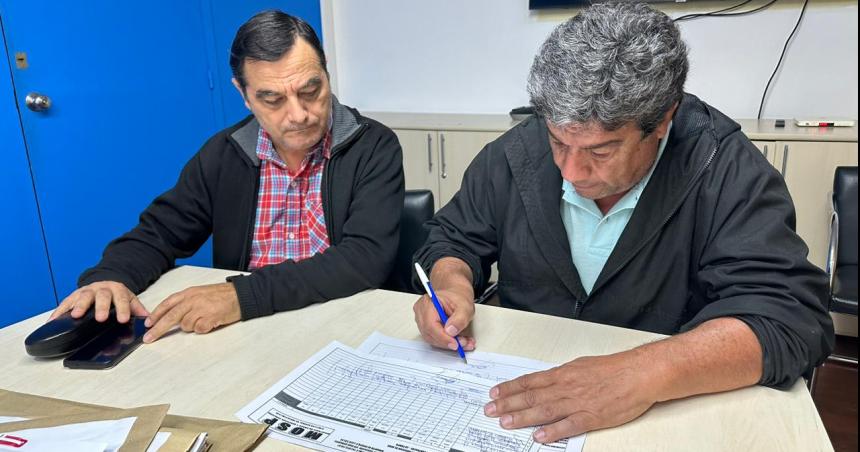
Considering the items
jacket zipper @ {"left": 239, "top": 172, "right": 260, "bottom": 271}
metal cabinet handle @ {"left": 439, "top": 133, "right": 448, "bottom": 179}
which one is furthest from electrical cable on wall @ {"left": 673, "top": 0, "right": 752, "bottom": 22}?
jacket zipper @ {"left": 239, "top": 172, "right": 260, "bottom": 271}

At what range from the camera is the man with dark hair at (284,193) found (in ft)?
4.47

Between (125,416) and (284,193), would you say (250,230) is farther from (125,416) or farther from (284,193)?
(125,416)

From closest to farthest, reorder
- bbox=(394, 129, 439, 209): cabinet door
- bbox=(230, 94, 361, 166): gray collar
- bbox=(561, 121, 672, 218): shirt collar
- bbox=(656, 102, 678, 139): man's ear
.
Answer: bbox=(656, 102, 678, 139): man's ear < bbox=(561, 121, 672, 218): shirt collar < bbox=(230, 94, 361, 166): gray collar < bbox=(394, 129, 439, 209): cabinet door

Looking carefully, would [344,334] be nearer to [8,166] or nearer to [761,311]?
[761,311]

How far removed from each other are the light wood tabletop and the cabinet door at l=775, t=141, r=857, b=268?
1.79 metres

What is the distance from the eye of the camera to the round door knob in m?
2.18

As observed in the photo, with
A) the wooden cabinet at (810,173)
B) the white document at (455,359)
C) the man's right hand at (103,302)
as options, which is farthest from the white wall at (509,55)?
the man's right hand at (103,302)

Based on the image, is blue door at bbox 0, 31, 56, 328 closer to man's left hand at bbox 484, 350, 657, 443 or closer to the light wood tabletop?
the light wood tabletop

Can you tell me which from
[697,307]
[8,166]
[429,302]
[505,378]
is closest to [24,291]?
[8,166]

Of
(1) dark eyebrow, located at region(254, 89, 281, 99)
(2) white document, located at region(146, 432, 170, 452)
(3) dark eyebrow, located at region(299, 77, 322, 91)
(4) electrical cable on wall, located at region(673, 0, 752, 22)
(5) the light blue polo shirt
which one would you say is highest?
(4) electrical cable on wall, located at region(673, 0, 752, 22)

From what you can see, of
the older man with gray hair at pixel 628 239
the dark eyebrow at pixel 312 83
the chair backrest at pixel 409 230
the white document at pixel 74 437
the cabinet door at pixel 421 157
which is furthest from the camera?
the cabinet door at pixel 421 157

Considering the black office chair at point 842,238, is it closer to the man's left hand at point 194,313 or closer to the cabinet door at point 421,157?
the cabinet door at point 421,157

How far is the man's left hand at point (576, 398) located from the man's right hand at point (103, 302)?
76 cm

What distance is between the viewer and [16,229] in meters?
2.19
